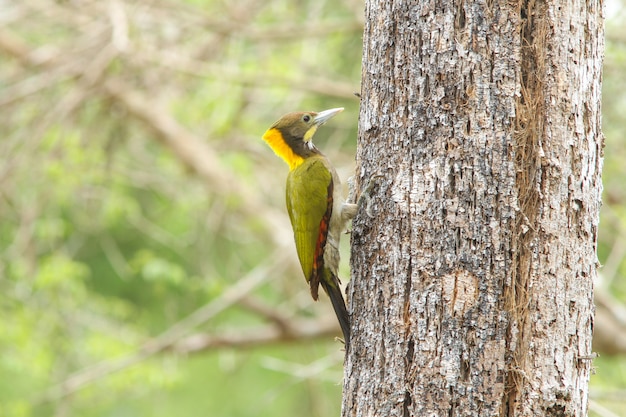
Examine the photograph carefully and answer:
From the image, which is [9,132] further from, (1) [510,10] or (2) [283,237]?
(1) [510,10]

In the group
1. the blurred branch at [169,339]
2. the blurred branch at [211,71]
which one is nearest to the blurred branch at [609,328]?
the blurred branch at [169,339]

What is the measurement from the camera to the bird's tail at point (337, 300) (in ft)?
11.1

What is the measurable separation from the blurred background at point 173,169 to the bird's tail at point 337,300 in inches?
120

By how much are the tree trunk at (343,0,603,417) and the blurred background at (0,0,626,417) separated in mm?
4113

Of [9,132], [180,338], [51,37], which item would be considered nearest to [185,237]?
[180,338]

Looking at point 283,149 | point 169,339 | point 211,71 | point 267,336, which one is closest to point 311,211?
point 283,149

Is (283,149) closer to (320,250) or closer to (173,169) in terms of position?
(320,250)

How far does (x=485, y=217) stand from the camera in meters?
2.96

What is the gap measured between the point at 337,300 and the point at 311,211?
2.26 feet

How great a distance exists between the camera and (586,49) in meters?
3.08

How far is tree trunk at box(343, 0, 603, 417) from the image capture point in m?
2.92

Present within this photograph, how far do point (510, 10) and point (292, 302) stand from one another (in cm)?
626

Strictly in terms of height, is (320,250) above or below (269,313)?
below

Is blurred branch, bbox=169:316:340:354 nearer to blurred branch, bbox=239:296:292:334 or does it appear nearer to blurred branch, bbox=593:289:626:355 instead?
blurred branch, bbox=239:296:292:334
